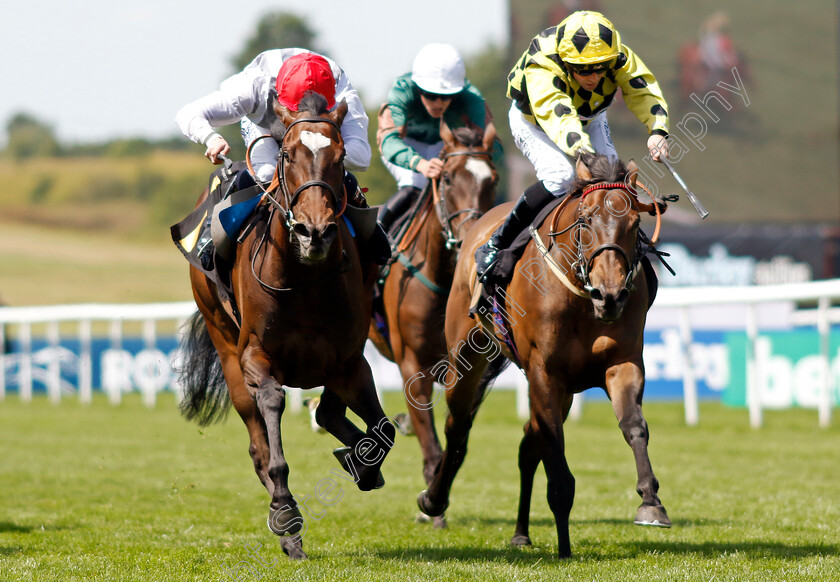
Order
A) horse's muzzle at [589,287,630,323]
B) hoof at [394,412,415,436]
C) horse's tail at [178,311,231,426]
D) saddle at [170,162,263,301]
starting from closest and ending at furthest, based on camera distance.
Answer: horse's muzzle at [589,287,630,323]
saddle at [170,162,263,301]
horse's tail at [178,311,231,426]
hoof at [394,412,415,436]

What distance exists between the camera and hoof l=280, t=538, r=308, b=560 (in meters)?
5.04

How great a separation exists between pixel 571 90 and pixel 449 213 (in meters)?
1.56

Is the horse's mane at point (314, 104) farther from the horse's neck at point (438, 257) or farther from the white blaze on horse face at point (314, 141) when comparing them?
the horse's neck at point (438, 257)

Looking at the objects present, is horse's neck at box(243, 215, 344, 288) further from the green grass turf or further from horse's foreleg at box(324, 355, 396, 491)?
the green grass turf

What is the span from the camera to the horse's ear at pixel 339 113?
16.0 feet

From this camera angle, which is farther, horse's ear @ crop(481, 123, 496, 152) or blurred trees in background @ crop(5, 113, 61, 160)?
blurred trees in background @ crop(5, 113, 61, 160)

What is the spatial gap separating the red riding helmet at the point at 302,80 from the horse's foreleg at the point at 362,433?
4.04 ft

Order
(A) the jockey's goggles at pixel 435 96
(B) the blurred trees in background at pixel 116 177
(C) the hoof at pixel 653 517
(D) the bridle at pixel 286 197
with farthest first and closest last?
1. (B) the blurred trees in background at pixel 116 177
2. (A) the jockey's goggles at pixel 435 96
3. (D) the bridle at pixel 286 197
4. (C) the hoof at pixel 653 517

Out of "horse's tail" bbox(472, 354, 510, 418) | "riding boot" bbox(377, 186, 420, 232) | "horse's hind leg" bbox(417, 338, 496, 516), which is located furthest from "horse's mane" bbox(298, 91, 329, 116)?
"riding boot" bbox(377, 186, 420, 232)

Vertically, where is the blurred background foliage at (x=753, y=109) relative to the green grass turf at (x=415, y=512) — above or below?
above

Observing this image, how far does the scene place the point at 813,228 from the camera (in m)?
17.8

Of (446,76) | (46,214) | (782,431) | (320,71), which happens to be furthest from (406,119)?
(46,214)

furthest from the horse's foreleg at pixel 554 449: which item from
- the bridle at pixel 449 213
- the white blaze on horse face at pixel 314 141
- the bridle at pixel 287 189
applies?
the bridle at pixel 449 213

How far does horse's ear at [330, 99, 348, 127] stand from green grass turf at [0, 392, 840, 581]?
76.1 inches
